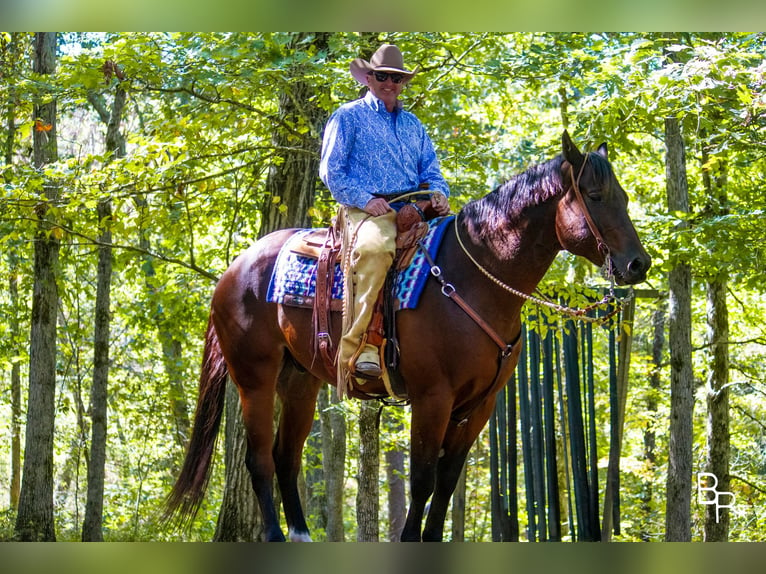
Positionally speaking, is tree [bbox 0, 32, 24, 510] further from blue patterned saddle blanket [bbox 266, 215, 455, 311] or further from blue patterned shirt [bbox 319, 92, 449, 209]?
blue patterned shirt [bbox 319, 92, 449, 209]

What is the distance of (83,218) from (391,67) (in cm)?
506

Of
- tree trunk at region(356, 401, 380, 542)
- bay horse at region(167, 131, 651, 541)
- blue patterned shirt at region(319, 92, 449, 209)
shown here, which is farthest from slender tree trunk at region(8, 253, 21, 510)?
blue patterned shirt at region(319, 92, 449, 209)

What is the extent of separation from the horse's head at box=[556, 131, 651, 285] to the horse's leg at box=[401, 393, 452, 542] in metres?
1.02

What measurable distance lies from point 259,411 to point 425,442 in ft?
4.30

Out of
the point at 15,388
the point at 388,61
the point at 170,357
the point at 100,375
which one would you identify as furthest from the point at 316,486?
the point at 388,61

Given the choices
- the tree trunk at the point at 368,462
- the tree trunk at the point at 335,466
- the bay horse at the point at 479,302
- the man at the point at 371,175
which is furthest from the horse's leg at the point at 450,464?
the tree trunk at the point at 335,466

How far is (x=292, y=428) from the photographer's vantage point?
573 cm

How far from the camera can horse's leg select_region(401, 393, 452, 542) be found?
182 inches

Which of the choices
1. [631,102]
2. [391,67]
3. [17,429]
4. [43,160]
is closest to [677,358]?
[631,102]

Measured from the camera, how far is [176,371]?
48.4ft

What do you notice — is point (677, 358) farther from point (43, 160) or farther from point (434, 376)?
point (43, 160)

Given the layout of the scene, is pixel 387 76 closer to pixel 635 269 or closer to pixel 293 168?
pixel 635 269

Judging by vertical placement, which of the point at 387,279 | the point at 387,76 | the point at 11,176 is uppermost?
the point at 11,176

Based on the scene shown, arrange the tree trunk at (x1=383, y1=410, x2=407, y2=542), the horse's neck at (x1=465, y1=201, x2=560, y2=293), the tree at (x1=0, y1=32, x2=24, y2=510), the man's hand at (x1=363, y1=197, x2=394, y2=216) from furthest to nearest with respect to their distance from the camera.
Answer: the tree trunk at (x1=383, y1=410, x2=407, y2=542), the tree at (x1=0, y1=32, x2=24, y2=510), the man's hand at (x1=363, y1=197, x2=394, y2=216), the horse's neck at (x1=465, y1=201, x2=560, y2=293)
